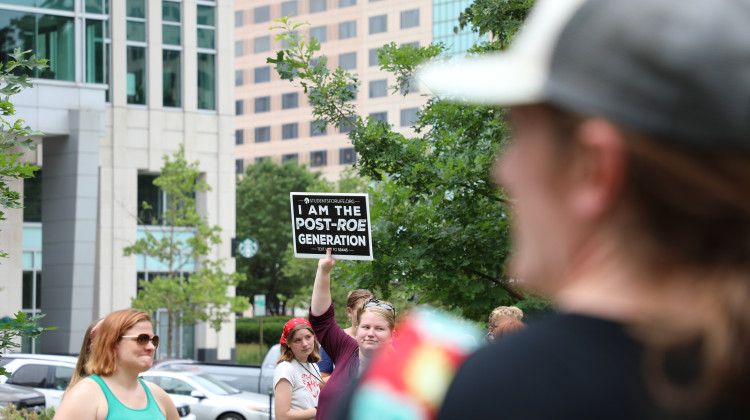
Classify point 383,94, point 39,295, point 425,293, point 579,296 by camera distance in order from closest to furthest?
point 579,296 → point 425,293 → point 39,295 → point 383,94

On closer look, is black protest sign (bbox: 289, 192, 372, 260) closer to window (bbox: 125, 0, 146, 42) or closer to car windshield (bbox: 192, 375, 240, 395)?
car windshield (bbox: 192, 375, 240, 395)

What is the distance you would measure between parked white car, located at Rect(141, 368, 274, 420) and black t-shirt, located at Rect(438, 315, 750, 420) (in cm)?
1947

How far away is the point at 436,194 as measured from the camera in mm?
9172

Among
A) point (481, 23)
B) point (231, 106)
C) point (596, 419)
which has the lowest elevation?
point (596, 419)

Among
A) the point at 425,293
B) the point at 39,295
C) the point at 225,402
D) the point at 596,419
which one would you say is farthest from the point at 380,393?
the point at 39,295

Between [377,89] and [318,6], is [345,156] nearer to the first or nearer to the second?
[377,89]

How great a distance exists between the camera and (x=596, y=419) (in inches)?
37.7

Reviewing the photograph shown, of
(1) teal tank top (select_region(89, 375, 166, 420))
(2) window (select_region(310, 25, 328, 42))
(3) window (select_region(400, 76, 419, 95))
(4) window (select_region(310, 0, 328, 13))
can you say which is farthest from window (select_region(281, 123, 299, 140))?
(1) teal tank top (select_region(89, 375, 166, 420))

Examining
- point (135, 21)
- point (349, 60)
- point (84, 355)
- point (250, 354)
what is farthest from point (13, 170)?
point (349, 60)

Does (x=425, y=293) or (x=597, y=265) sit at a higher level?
(x=597, y=265)

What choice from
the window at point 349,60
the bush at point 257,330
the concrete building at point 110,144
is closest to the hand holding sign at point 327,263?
the concrete building at point 110,144

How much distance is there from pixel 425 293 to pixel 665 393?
8.33 m

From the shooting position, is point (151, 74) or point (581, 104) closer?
point (581, 104)

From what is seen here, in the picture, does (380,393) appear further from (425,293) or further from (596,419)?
(425,293)
